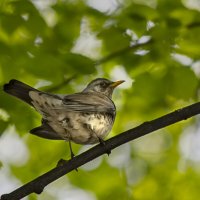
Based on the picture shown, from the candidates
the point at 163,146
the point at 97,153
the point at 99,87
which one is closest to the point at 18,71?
the point at 97,153

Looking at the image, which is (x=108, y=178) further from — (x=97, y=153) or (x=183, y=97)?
(x=97, y=153)

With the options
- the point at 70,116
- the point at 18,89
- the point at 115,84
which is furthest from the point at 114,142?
the point at 115,84

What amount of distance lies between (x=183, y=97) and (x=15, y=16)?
5.31 ft

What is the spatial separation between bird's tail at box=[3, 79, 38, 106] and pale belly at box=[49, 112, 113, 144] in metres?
0.36

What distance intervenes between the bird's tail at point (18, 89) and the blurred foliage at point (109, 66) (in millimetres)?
74

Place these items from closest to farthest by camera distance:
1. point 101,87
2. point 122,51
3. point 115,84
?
point 122,51
point 115,84
point 101,87

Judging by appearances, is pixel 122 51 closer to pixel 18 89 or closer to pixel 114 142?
pixel 18 89

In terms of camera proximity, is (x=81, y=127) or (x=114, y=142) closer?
(x=114, y=142)

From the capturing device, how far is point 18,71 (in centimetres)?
429

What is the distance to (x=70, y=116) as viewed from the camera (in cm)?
448

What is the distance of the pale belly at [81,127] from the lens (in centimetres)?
448

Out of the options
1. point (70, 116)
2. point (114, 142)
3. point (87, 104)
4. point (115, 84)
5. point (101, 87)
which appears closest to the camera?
point (114, 142)

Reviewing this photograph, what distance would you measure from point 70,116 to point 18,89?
0.64m

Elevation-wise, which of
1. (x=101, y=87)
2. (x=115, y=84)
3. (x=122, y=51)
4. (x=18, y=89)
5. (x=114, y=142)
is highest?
(x=101, y=87)
